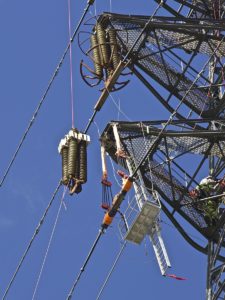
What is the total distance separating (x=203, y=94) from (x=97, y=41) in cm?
594

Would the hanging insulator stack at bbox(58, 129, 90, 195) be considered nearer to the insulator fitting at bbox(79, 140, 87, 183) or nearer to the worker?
the insulator fitting at bbox(79, 140, 87, 183)

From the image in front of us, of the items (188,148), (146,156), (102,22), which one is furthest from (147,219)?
(102,22)

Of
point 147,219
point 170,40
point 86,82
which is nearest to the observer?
point 147,219

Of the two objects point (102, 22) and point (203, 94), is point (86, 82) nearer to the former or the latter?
point (102, 22)

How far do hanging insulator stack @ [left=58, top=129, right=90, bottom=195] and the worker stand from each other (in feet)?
15.5

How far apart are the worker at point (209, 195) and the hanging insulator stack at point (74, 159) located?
473 centimetres

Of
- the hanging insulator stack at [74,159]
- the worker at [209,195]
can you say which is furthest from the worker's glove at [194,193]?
the hanging insulator stack at [74,159]

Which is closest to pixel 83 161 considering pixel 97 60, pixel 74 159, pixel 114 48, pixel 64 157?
pixel 74 159

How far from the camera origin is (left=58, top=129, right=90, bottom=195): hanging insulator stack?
139 ft

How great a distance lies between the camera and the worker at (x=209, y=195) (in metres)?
45.6

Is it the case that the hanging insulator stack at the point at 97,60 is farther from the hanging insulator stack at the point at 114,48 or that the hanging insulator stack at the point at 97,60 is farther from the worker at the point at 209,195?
the worker at the point at 209,195

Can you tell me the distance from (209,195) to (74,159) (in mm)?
5779

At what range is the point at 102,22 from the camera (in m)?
46.3

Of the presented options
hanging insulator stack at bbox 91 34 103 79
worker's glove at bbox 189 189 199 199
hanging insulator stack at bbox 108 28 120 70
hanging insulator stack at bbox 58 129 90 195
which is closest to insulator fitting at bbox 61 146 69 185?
hanging insulator stack at bbox 58 129 90 195
